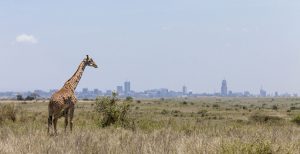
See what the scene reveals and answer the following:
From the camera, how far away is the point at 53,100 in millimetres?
14273

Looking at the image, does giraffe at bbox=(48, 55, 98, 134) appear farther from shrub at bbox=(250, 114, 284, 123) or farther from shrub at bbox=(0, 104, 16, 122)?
shrub at bbox=(250, 114, 284, 123)

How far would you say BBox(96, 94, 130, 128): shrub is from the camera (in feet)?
69.4

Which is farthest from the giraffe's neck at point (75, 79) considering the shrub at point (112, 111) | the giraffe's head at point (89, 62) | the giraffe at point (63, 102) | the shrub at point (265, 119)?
the shrub at point (265, 119)

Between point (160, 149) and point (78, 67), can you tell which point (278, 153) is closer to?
point (160, 149)

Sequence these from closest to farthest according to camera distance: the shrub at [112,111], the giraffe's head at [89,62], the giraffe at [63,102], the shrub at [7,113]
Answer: the giraffe at [63,102], the giraffe's head at [89,62], the shrub at [112,111], the shrub at [7,113]

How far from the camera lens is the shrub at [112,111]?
21144 millimetres

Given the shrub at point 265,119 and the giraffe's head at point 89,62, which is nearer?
the giraffe's head at point 89,62

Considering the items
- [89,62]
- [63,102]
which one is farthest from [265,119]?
[63,102]

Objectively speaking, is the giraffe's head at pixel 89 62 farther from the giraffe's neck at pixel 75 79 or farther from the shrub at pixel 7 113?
the shrub at pixel 7 113

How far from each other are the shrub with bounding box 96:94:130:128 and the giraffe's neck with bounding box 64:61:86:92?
16.2ft

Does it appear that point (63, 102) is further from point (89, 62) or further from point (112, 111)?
point (112, 111)

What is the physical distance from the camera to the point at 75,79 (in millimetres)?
15391

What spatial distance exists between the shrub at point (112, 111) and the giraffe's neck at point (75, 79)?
4950 mm

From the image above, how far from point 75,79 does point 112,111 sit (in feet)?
21.1
